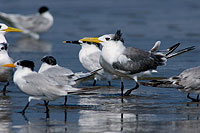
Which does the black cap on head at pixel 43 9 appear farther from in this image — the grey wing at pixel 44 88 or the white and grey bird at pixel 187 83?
the grey wing at pixel 44 88

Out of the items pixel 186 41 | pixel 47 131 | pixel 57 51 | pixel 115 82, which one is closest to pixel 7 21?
pixel 57 51

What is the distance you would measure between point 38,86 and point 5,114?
55 cm

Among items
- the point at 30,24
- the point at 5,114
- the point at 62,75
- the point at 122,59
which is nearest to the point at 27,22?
the point at 30,24

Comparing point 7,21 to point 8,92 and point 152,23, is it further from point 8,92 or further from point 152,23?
point 8,92

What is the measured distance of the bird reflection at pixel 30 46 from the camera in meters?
13.8

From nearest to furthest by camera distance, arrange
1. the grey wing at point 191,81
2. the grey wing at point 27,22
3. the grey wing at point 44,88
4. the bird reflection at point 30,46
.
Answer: the grey wing at point 44,88, the grey wing at point 191,81, the bird reflection at point 30,46, the grey wing at point 27,22

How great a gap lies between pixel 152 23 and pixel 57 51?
5.34 meters

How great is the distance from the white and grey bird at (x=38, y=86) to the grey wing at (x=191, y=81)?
1.74 metres

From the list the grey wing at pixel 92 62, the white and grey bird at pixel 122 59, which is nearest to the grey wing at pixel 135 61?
the white and grey bird at pixel 122 59

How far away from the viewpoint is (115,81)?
33.6ft

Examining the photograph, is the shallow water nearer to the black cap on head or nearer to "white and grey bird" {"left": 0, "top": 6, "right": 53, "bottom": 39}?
"white and grey bird" {"left": 0, "top": 6, "right": 53, "bottom": 39}

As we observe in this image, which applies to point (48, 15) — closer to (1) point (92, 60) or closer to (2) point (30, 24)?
(2) point (30, 24)

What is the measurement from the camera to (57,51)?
13.2 metres

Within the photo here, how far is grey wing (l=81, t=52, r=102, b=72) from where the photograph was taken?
10094mm
